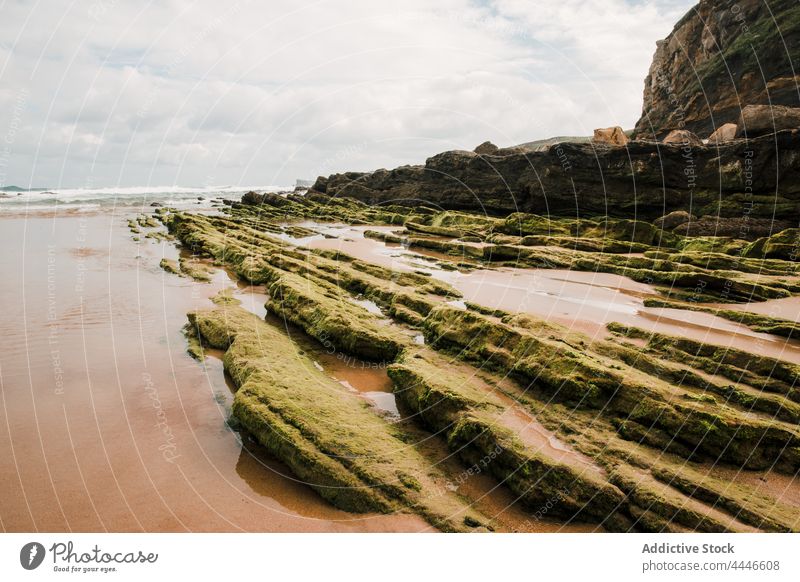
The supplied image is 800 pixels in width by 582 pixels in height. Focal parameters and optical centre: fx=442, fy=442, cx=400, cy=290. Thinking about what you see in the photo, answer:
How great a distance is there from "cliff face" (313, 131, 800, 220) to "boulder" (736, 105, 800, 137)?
9.00 ft

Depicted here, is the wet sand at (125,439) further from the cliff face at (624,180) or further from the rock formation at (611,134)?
the rock formation at (611,134)

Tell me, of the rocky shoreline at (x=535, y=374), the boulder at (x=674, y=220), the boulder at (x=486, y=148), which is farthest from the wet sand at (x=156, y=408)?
the boulder at (x=486, y=148)

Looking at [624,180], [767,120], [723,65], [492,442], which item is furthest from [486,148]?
[492,442]

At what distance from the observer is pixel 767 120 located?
33.9 metres

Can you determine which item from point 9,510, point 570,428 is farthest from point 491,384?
point 9,510

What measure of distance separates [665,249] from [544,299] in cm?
1490

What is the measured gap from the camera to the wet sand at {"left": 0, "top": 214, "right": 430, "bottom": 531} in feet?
17.9

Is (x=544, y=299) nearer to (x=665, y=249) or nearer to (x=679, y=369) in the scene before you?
(x=679, y=369)

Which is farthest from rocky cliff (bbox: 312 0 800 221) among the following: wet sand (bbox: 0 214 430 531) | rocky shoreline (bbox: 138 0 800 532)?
wet sand (bbox: 0 214 430 531)

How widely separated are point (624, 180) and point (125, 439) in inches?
1659

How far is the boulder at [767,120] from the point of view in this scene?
107 feet

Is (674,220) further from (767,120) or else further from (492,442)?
(492,442)

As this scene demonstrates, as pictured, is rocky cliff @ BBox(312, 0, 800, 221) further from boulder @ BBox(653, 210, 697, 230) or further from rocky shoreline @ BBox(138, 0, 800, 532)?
rocky shoreline @ BBox(138, 0, 800, 532)

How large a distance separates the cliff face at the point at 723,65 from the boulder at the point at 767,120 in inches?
672
